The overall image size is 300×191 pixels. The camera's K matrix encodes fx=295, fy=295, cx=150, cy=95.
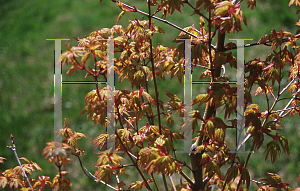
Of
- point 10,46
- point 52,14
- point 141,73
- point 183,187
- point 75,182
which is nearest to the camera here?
point 141,73

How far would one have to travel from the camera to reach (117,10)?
5691mm

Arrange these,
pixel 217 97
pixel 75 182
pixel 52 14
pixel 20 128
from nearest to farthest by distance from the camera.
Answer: pixel 217 97, pixel 75 182, pixel 20 128, pixel 52 14

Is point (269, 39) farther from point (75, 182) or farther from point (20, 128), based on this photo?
point (20, 128)

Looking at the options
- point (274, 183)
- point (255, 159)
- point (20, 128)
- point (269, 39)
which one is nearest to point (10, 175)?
point (274, 183)

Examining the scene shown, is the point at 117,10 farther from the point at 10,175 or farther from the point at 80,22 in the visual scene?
the point at 10,175

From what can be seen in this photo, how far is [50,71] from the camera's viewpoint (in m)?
4.62

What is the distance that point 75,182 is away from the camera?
333 centimetres

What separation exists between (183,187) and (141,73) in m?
0.82

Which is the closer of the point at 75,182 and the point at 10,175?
the point at 10,175

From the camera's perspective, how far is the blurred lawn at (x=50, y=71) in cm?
352

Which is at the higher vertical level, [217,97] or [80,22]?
[80,22]

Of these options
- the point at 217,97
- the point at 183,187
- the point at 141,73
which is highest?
the point at 141,73

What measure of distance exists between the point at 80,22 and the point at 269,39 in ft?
14.2

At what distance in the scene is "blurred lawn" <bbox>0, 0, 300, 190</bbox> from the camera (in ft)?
11.5
